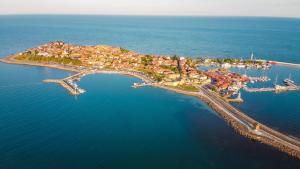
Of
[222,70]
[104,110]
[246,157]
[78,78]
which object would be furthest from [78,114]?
[222,70]

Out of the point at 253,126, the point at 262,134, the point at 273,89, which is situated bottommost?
the point at 262,134

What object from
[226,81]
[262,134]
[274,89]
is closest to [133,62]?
[226,81]

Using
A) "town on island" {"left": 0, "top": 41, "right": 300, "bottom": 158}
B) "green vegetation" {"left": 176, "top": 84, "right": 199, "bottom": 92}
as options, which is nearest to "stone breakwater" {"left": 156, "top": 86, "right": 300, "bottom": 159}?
"town on island" {"left": 0, "top": 41, "right": 300, "bottom": 158}

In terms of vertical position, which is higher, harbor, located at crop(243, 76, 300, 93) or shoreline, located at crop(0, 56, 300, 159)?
harbor, located at crop(243, 76, 300, 93)

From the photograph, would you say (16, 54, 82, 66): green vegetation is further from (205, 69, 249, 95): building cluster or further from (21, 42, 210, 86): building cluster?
(205, 69, 249, 95): building cluster

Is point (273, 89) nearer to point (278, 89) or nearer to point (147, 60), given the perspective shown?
point (278, 89)

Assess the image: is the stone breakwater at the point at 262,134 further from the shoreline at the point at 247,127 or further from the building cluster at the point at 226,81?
the building cluster at the point at 226,81

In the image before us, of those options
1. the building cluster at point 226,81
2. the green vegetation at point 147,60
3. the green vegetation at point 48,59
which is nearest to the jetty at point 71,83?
the green vegetation at point 48,59

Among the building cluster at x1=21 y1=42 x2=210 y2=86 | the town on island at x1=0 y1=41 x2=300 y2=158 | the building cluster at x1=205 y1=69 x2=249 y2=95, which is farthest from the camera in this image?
the building cluster at x1=21 y1=42 x2=210 y2=86

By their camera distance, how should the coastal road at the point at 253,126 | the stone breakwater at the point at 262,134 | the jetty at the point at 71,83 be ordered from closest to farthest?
1. the stone breakwater at the point at 262,134
2. the coastal road at the point at 253,126
3. the jetty at the point at 71,83
